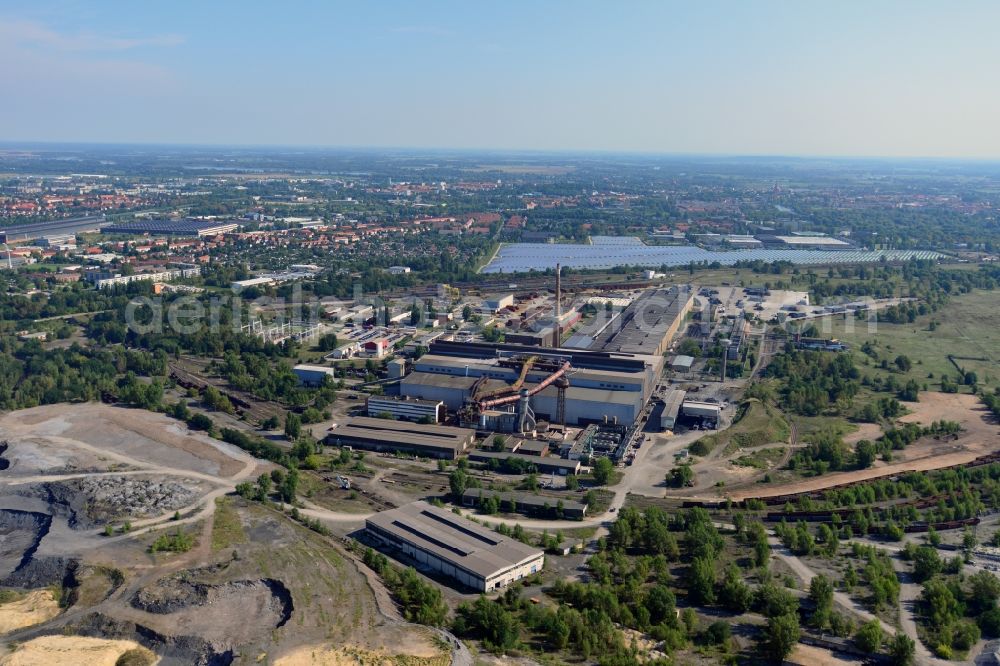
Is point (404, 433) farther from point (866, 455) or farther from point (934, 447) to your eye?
point (934, 447)

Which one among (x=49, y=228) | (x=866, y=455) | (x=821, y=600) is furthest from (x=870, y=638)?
(x=49, y=228)

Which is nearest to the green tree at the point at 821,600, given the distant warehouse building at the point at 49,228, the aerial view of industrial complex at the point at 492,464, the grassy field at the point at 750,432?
the aerial view of industrial complex at the point at 492,464

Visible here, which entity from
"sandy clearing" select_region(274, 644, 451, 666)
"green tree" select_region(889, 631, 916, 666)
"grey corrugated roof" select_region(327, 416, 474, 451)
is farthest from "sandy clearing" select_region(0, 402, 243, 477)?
"green tree" select_region(889, 631, 916, 666)

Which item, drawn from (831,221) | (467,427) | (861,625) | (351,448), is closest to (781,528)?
(861,625)

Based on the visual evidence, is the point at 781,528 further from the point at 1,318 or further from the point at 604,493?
the point at 1,318

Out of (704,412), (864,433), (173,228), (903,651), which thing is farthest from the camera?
(173,228)

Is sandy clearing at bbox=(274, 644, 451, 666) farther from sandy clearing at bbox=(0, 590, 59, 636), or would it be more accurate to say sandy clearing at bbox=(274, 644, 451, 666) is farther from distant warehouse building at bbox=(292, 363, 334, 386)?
distant warehouse building at bbox=(292, 363, 334, 386)

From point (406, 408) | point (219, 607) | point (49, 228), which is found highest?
point (49, 228)
